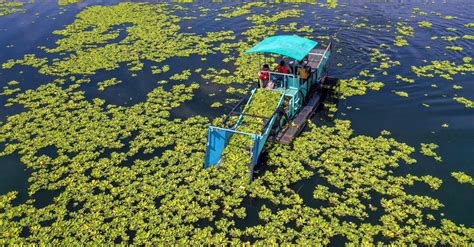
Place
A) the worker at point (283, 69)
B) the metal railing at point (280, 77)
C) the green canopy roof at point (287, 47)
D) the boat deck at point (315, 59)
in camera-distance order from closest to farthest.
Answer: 1. the green canopy roof at point (287, 47)
2. the metal railing at point (280, 77)
3. the worker at point (283, 69)
4. the boat deck at point (315, 59)

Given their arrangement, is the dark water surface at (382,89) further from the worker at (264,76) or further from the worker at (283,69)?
the worker at (283,69)

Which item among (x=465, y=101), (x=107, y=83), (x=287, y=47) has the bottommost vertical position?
(x=465, y=101)

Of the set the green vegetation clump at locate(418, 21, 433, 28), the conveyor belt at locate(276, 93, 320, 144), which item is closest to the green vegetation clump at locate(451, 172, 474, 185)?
the conveyor belt at locate(276, 93, 320, 144)

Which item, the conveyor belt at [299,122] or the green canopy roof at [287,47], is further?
the green canopy roof at [287,47]

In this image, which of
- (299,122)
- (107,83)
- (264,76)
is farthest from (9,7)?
(299,122)

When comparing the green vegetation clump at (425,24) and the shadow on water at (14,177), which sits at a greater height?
the green vegetation clump at (425,24)

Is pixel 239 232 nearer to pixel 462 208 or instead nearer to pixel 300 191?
pixel 300 191

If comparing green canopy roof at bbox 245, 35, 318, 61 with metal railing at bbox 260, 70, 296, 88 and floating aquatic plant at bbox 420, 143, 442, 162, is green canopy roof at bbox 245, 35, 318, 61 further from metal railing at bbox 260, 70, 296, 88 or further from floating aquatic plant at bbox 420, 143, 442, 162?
floating aquatic plant at bbox 420, 143, 442, 162

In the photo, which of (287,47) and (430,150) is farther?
(287,47)

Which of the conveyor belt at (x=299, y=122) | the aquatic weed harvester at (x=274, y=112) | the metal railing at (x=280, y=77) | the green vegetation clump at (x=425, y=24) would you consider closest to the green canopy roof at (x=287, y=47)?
the aquatic weed harvester at (x=274, y=112)

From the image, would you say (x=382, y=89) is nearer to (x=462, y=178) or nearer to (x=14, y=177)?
(x=462, y=178)
